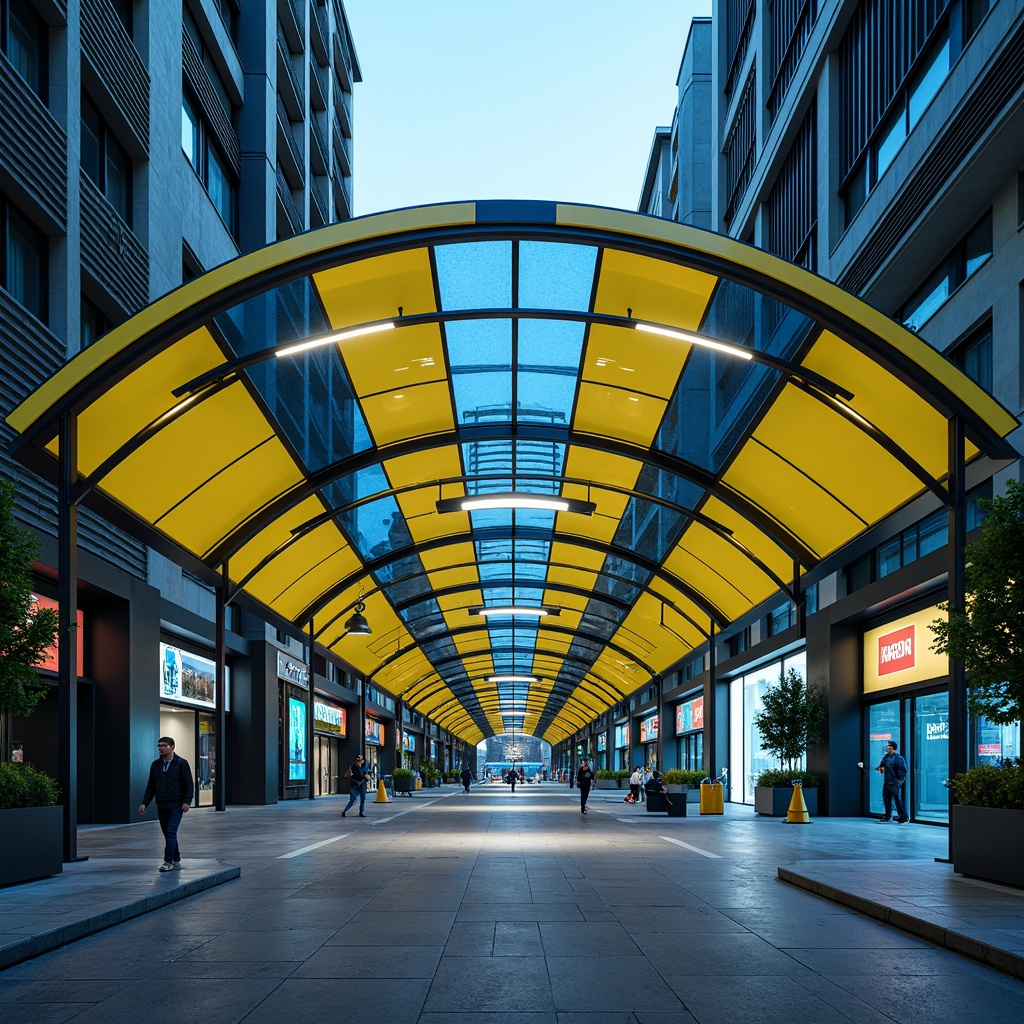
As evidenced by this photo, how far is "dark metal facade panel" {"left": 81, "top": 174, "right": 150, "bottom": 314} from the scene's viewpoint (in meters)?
22.5

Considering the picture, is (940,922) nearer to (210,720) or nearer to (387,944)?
(387,944)

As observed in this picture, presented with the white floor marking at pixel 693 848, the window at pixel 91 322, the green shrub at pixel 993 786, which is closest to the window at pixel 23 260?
the window at pixel 91 322

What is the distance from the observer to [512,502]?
24.7m

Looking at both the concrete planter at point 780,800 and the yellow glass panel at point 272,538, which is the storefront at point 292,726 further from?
the concrete planter at point 780,800

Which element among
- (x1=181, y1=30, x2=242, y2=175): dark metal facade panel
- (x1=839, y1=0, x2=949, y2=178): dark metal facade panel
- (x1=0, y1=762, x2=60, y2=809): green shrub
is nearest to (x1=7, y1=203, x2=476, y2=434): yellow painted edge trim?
(x1=0, y1=762, x2=60, y2=809): green shrub

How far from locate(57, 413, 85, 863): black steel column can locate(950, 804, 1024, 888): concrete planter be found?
33.2 ft

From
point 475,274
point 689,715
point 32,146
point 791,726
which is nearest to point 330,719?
point 689,715

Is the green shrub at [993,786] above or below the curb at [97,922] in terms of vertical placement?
above

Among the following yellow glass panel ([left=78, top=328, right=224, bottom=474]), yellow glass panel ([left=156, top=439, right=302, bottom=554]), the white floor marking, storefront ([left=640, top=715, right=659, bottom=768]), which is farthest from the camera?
storefront ([left=640, top=715, right=659, bottom=768])

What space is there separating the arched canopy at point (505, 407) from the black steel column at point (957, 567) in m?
0.46

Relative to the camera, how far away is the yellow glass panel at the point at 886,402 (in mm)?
16562

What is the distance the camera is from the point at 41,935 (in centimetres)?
891

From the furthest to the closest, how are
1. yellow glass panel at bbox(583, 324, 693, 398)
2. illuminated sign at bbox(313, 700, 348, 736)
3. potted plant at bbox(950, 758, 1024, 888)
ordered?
1. illuminated sign at bbox(313, 700, 348, 736)
2. yellow glass panel at bbox(583, 324, 693, 398)
3. potted plant at bbox(950, 758, 1024, 888)

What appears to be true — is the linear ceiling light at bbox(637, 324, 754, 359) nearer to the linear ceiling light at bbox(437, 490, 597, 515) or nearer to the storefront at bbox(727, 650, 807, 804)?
the linear ceiling light at bbox(437, 490, 597, 515)
